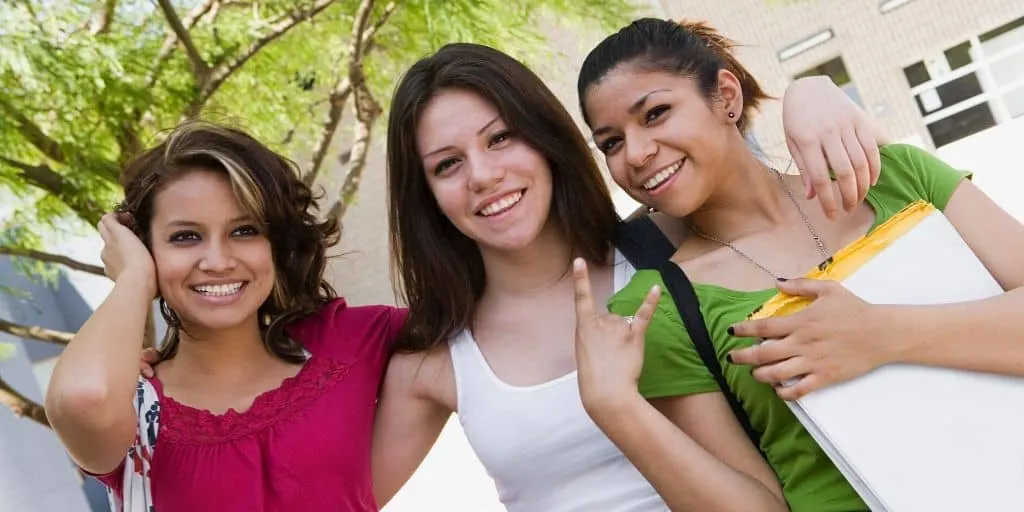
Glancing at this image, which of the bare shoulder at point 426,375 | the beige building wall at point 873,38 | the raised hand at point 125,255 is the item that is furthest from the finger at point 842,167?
the beige building wall at point 873,38

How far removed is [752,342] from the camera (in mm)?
1548

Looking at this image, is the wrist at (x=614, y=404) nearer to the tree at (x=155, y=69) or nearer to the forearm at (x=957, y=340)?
the forearm at (x=957, y=340)

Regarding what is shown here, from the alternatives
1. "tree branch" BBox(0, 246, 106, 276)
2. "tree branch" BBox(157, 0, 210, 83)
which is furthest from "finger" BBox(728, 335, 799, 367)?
"tree branch" BBox(0, 246, 106, 276)

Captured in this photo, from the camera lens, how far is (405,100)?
2.05m

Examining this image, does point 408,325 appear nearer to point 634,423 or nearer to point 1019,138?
point 634,423

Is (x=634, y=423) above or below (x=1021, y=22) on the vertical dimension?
below

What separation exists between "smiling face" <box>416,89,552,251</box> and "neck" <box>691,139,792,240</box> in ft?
1.15

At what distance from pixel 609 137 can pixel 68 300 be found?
36.6 ft

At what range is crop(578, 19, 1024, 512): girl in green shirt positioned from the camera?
1.37 meters

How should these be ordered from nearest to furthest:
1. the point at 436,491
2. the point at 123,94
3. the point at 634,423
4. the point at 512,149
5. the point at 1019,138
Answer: the point at 634,423
the point at 512,149
the point at 123,94
the point at 436,491
the point at 1019,138

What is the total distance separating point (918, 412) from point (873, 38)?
36.1ft

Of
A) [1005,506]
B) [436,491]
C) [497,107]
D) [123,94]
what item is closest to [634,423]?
[1005,506]

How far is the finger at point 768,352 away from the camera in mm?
1375

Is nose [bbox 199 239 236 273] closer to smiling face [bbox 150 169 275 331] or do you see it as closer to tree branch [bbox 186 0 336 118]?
smiling face [bbox 150 169 275 331]
